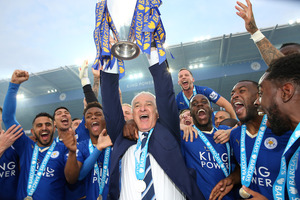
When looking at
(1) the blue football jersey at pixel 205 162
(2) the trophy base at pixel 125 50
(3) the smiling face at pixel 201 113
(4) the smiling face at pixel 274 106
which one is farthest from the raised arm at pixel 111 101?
(4) the smiling face at pixel 274 106

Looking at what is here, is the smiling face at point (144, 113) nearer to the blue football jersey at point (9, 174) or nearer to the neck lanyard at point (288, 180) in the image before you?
the neck lanyard at point (288, 180)

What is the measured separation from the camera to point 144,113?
6.30ft

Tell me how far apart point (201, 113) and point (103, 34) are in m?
1.66

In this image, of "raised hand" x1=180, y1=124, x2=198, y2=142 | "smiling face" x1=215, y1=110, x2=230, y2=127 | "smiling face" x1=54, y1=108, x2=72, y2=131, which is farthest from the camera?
"smiling face" x1=215, y1=110, x2=230, y2=127

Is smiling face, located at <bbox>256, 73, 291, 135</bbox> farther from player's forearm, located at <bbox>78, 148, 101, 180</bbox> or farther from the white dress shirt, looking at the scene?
player's forearm, located at <bbox>78, 148, 101, 180</bbox>

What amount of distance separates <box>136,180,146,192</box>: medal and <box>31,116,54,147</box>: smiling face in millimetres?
1878

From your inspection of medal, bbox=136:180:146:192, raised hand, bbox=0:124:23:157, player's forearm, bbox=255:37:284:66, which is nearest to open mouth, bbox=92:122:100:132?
raised hand, bbox=0:124:23:157

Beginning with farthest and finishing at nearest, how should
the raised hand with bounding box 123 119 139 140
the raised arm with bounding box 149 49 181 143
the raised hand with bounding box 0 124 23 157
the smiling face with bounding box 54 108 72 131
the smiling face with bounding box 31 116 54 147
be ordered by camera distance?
1. the smiling face with bounding box 54 108 72 131
2. the smiling face with bounding box 31 116 54 147
3. the raised hand with bounding box 0 124 23 157
4. the raised hand with bounding box 123 119 139 140
5. the raised arm with bounding box 149 49 181 143

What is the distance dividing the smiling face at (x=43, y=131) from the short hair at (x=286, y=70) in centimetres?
286

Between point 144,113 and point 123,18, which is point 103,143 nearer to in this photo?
point 144,113

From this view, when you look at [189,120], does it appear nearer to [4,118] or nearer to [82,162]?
[82,162]

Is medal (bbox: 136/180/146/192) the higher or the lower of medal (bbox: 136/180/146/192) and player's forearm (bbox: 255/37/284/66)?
the lower

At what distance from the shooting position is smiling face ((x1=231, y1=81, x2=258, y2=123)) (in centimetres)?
222

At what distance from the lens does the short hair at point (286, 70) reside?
55.9 inches
